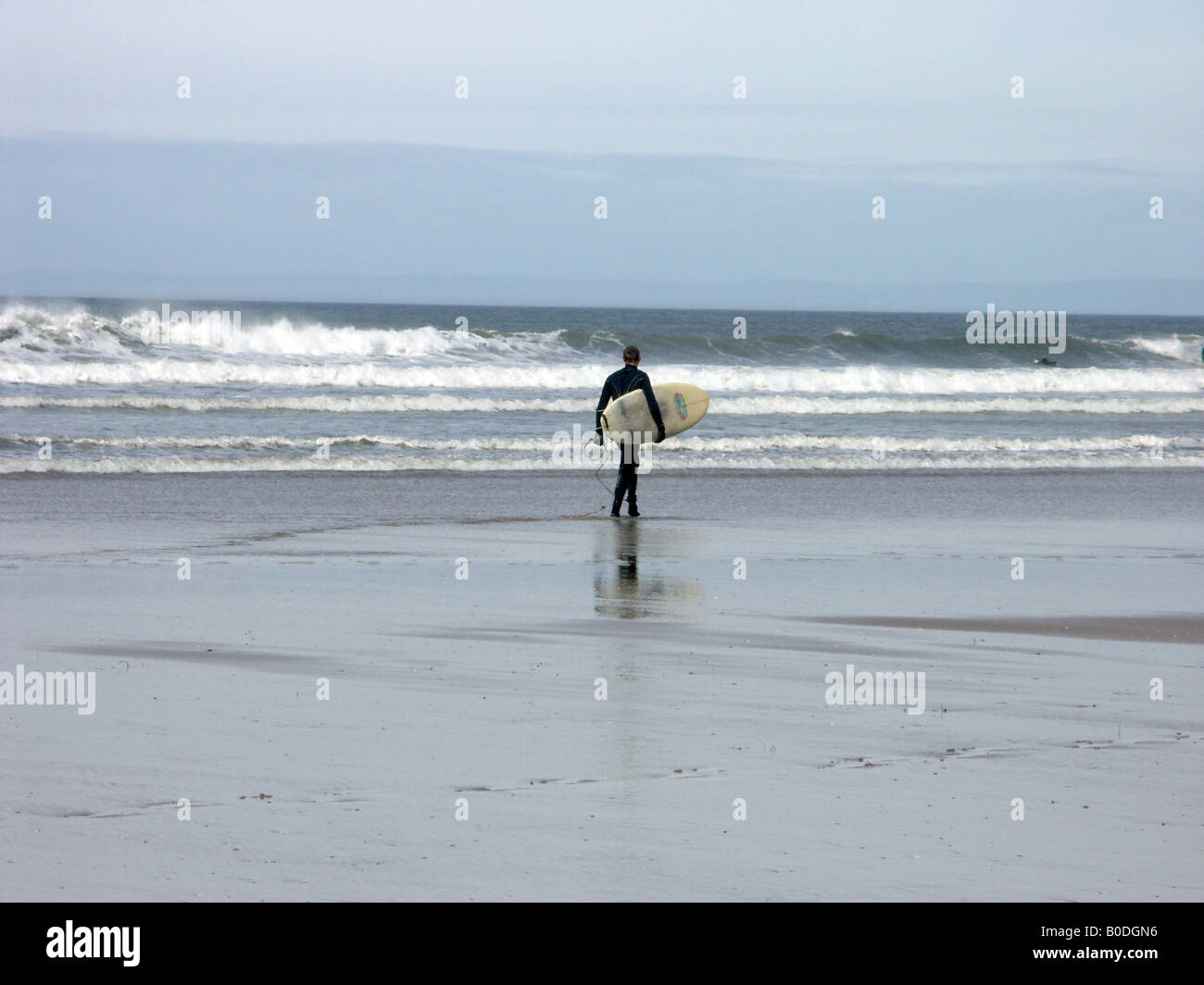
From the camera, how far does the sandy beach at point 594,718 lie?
4184mm

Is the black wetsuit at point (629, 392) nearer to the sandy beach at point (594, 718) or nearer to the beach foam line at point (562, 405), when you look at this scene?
the sandy beach at point (594, 718)

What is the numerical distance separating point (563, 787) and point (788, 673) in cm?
235

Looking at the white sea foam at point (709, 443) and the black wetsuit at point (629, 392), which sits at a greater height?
the black wetsuit at point (629, 392)

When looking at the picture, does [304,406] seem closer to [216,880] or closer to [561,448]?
[561,448]

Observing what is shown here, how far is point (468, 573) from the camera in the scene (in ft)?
34.1

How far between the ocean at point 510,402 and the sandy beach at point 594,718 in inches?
267

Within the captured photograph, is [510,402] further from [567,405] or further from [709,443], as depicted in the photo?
[709,443]

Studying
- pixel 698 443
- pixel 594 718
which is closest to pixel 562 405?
pixel 698 443

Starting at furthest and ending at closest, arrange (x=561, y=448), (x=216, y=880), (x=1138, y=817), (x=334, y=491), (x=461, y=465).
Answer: (x=561, y=448) < (x=461, y=465) < (x=334, y=491) < (x=1138, y=817) < (x=216, y=880)

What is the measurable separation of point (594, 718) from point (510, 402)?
70.1 ft

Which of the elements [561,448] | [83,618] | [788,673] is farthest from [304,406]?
[788,673]

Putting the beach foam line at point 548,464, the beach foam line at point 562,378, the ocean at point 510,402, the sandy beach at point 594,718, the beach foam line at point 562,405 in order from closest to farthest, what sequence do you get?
the sandy beach at point 594,718 → the beach foam line at point 548,464 → the ocean at point 510,402 → the beach foam line at point 562,405 → the beach foam line at point 562,378

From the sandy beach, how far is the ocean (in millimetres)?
6787

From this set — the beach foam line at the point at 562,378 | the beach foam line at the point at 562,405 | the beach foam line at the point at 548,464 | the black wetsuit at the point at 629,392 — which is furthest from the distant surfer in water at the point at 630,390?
the beach foam line at the point at 562,378
